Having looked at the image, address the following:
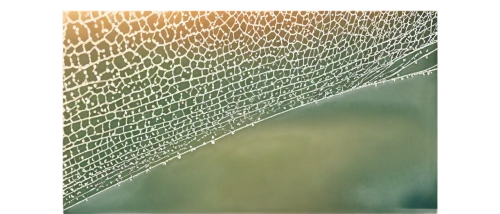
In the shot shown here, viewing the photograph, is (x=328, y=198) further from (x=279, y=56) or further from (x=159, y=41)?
(x=159, y=41)

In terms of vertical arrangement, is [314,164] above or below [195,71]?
below

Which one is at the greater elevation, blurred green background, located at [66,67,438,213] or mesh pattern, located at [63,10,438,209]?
mesh pattern, located at [63,10,438,209]

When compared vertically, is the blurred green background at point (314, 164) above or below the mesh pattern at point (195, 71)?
below
